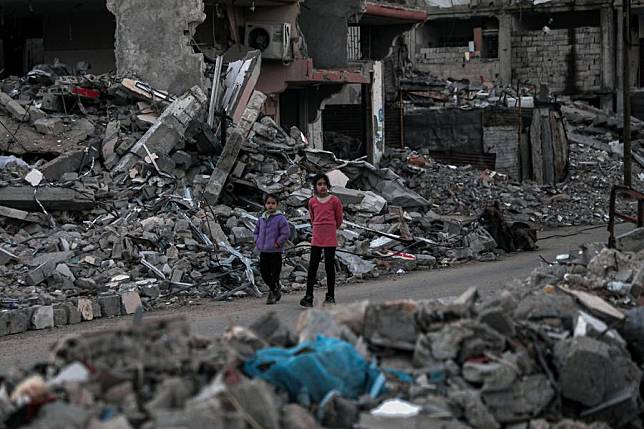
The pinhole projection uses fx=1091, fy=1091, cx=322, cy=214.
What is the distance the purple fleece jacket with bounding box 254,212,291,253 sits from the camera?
13.0 m

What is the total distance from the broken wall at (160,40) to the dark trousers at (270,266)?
10349 millimetres

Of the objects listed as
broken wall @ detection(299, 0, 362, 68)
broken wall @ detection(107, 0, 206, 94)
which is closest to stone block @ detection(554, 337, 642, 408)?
broken wall @ detection(107, 0, 206, 94)

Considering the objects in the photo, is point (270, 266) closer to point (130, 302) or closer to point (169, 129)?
point (130, 302)

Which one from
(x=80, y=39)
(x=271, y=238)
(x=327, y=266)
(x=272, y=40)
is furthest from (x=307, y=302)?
(x=80, y=39)

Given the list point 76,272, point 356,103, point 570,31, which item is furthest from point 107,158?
point 570,31

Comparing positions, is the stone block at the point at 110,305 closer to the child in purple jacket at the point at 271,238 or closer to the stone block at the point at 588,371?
the child in purple jacket at the point at 271,238

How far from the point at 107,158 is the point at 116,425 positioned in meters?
14.9

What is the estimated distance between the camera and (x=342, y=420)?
580 cm

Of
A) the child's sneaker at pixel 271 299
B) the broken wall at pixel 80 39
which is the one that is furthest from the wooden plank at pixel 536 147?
the child's sneaker at pixel 271 299

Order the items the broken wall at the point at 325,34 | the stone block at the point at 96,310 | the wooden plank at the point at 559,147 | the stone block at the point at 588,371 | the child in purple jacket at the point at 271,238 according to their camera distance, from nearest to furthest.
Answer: the stone block at the point at 588,371 < the child in purple jacket at the point at 271,238 < the stone block at the point at 96,310 < the broken wall at the point at 325,34 < the wooden plank at the point at 559,147

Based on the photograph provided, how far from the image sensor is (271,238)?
13.1 metres

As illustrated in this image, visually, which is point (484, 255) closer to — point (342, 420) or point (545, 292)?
point (545, 292)

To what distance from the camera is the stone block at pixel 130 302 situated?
1384 cm

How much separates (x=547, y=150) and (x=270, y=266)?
22.2m
